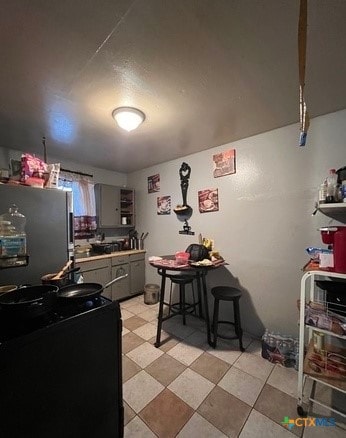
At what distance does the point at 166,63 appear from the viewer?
1.18m

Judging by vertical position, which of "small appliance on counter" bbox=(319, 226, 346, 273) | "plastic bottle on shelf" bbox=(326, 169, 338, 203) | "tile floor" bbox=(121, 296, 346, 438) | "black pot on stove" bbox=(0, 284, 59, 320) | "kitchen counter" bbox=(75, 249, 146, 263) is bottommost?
"tile floor" bbox=(121, 296, 346, 438)

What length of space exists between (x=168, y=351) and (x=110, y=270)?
150 cm

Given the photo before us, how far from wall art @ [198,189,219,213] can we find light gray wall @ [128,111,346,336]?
0.07 metres

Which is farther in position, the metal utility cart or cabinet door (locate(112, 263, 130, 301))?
cabinet door (locate(112, 263, 130, 301))

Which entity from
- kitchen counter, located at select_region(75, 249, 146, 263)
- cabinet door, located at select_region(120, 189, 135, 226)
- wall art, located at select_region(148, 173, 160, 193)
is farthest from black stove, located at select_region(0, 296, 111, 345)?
cabinet door, located at select_region(120, 189, 135, 226)

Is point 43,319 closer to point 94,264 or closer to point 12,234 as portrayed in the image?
point 12,234

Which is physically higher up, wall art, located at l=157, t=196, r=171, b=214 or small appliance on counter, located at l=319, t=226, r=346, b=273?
wall art, located at l=157, t=196, r=171, b=214

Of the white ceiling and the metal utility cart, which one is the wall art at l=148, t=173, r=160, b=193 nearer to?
the white ceiling

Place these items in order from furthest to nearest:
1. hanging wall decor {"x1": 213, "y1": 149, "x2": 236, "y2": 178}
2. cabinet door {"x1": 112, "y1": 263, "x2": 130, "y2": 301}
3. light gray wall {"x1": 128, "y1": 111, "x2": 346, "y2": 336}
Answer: cabinet door {"x1": 112, "y1": 263, "x2": 130, "y2": 301}
hanging wall decor {"x1": 213, "y1": 149, "x2": 236, "y2": 178}
light gray wall {"x1": 128, "y1": 111, "x2": 346, "y2": 336}

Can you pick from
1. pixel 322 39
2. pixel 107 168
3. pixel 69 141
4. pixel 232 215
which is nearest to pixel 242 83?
pixel 322 39

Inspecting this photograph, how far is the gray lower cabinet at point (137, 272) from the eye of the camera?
3360 mm

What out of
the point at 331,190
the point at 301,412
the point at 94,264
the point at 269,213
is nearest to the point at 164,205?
the point at 94,264

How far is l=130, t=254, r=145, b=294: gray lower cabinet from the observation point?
11.0 ft

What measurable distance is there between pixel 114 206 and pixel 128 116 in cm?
199
